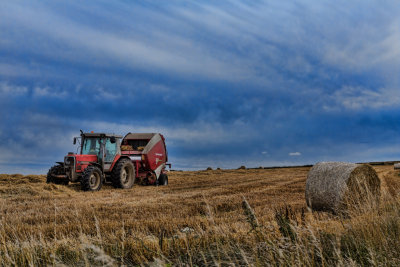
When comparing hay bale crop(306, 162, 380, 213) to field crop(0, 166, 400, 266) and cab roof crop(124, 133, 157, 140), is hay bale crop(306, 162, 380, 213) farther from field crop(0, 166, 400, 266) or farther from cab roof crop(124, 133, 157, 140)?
cab roof crop(124, 133, 157, 140)

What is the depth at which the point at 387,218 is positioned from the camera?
16.9 feet

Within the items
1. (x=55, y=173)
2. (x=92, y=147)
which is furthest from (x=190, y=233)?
(x=55, y=173)

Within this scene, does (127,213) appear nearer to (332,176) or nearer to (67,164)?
(332,176)

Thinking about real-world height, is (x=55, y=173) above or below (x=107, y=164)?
below

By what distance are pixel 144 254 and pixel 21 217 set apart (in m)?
5.26

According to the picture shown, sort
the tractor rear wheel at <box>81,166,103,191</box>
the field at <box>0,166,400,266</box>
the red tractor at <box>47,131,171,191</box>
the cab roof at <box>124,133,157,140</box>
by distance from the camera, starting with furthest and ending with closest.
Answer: the cab roof at <box>124,133,157,140</box>, the red tractor at <box>47,131,171,191</box>, the tractor rear wheel at <box>81,166,103,191</box>, the field at <box>0,166,400,266</box>

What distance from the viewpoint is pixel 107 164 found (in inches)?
621

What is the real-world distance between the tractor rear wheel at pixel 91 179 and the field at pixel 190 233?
684 mm

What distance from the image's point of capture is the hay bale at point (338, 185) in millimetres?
8539

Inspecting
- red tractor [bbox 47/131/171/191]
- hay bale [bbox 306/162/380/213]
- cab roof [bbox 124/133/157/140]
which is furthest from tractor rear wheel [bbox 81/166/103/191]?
hay bale [bbox 306/162/380/213]

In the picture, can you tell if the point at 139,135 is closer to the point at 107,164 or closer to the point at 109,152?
the point at 109,152

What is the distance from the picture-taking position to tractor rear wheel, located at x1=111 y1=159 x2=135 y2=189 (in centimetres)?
1583

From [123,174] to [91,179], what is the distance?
80.3 inches

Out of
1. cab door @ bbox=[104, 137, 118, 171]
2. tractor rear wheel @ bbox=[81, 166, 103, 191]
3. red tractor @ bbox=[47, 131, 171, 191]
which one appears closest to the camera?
tractor rear wheel @ bbox=[81, 166, 103, 191]
